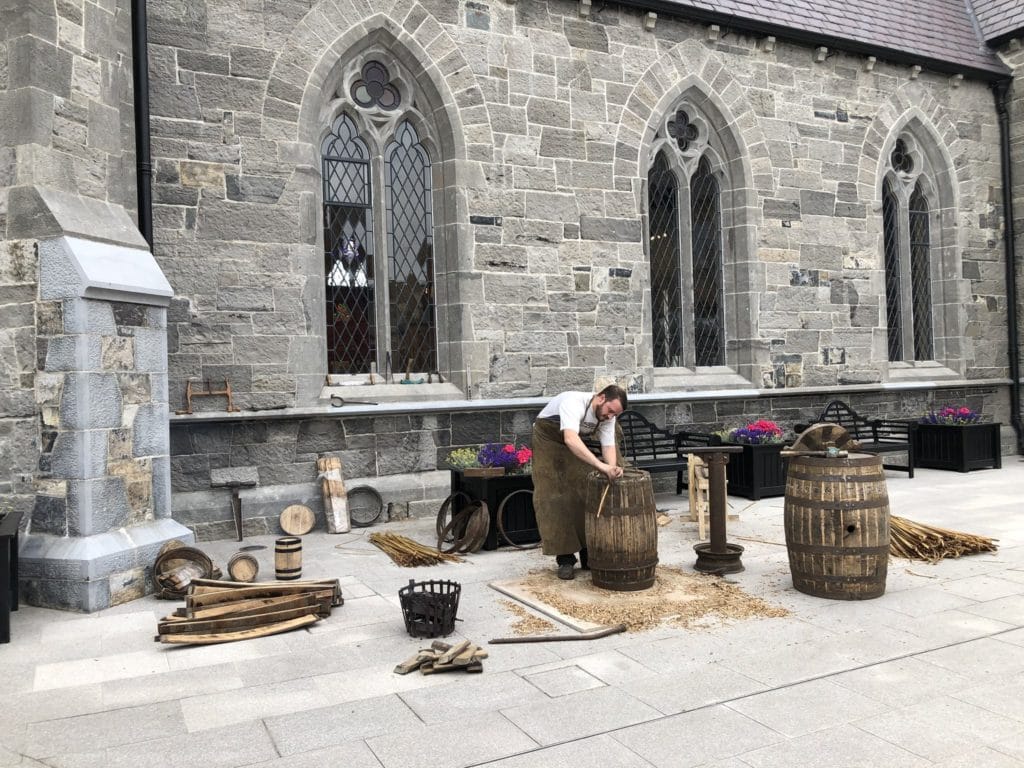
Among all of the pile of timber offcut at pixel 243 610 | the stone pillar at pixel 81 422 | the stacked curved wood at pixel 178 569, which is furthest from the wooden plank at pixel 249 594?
the stone pillar at pixel 81 422

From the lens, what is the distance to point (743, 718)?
3699mm

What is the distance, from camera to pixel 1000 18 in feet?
43.8

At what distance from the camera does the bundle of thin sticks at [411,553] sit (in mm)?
6891

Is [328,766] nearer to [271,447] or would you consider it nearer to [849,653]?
[849,653]

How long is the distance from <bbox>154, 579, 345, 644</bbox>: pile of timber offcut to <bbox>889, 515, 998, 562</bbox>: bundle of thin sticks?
4417 millimetres

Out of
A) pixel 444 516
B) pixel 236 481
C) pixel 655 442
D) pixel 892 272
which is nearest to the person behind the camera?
pixel 444 516

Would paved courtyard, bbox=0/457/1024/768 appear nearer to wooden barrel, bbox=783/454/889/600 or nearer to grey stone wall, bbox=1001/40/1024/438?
wooden barrel, bbox=783/454/889/600

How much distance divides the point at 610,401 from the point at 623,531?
882 millimetres

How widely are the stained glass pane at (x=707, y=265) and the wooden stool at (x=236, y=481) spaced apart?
5974 mm

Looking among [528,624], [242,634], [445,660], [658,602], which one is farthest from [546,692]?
[242,634]

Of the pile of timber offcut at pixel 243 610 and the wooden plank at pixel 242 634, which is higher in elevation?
the pile of timber offcut at pixel 243 610

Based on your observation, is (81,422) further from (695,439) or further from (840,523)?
(695,439)

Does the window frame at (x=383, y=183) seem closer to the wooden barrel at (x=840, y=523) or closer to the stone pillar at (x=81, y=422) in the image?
the stone pillar at (x=81, y=422)

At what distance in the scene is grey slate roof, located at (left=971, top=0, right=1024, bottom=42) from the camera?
510 inches
